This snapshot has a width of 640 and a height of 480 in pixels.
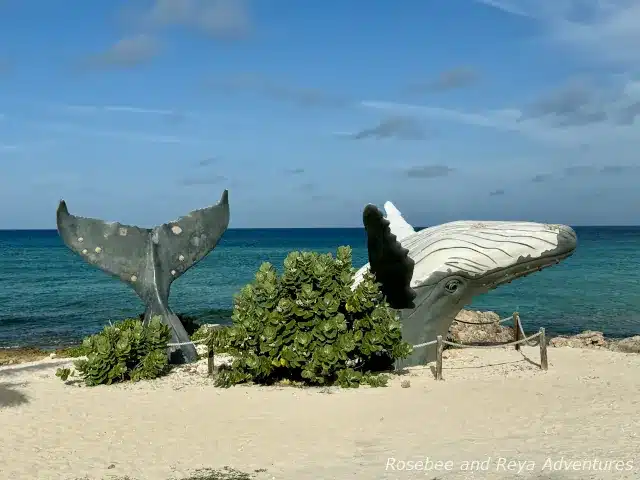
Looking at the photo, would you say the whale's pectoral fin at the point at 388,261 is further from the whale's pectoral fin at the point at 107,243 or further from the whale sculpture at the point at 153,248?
the whale's pectoral fin at the point at 107,243

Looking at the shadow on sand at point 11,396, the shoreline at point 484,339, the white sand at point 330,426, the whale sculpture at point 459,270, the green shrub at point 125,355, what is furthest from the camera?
the shoreline at point 484,339

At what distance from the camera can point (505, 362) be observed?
38.5 ft

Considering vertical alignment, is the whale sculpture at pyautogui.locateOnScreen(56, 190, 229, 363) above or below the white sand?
above

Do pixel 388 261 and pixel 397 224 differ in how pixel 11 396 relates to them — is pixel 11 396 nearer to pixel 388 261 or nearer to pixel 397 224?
pixel 388 261

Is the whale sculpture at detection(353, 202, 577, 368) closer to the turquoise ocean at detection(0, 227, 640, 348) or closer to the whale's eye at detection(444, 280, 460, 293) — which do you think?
the whale's eye at detection(444, 280, 460, 293)

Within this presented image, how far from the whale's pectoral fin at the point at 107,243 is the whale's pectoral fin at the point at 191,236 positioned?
1.27ft

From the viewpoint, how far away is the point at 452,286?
10.9m

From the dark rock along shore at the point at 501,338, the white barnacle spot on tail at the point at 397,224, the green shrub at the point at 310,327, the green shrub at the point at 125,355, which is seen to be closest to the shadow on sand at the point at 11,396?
the green shrub at the point at 125,355

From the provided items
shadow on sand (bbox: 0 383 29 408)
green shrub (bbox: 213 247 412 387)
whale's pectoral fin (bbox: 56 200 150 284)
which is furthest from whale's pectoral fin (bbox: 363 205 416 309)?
shadow on sand (bbox: 0 383 29 408)

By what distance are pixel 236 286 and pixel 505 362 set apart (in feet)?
99.3

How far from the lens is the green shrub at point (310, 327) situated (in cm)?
984

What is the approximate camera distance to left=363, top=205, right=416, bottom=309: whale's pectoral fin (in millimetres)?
9765

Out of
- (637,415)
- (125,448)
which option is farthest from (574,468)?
(125,448)

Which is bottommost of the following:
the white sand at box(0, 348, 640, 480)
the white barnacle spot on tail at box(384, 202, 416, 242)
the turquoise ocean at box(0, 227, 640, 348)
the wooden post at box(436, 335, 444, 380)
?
the turquoise ocean at box(0, 227, 640, 348)
